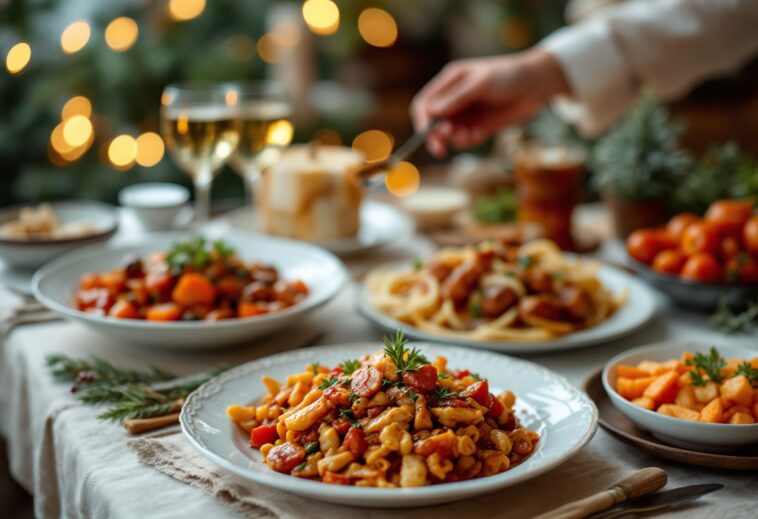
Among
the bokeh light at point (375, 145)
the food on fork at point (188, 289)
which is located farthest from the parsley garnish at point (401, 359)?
the bokeh light at point (375, 145)

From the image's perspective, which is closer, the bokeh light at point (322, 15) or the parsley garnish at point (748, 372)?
the parsley garnish at point (748, 372)

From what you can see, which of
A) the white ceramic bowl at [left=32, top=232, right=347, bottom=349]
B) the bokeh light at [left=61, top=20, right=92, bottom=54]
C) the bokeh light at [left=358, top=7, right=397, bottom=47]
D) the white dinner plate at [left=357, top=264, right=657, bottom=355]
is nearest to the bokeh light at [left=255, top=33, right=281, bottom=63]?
the bokeh light at [left=358, top=7, right=397, bottom=47]

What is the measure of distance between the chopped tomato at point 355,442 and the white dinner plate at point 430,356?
0.24 ft

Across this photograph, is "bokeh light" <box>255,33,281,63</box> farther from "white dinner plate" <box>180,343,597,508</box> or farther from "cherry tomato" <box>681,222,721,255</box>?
"white dinner plate" <box>180,343,597,508</box>

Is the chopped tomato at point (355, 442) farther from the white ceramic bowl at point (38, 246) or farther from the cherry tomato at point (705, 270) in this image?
the white ceramic bowl at point (38, 246)

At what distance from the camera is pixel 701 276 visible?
1.89 m

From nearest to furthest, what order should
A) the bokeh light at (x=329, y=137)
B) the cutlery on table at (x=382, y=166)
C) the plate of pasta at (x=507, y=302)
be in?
the plate of pasta at (x=507, y=302)
the cutlery on table at (x=382, y=166)
the bokeh light at (x=329, y=137)

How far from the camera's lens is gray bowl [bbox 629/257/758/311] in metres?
1.85

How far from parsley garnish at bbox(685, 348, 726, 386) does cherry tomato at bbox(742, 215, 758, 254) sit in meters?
0.67

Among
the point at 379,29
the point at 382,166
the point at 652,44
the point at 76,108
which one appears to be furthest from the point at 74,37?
the point at 652,44

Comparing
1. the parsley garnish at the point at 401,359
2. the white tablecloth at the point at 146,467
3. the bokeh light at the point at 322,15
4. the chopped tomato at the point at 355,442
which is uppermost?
the bokeh light at the point at 322,15

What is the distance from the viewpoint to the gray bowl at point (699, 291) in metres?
1.85

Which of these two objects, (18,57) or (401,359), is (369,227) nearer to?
(401,359)

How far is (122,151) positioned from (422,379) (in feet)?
12.8
